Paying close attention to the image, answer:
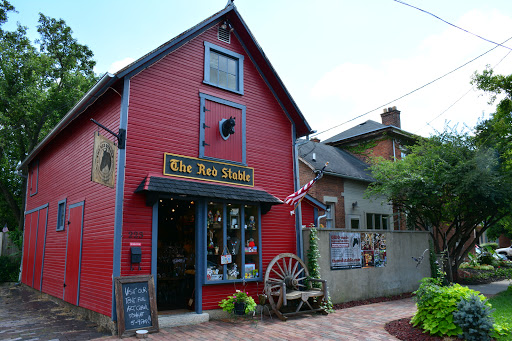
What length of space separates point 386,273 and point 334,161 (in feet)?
28.8

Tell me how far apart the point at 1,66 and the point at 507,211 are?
89.2ft

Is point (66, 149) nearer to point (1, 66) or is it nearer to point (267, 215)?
point (267, 215)

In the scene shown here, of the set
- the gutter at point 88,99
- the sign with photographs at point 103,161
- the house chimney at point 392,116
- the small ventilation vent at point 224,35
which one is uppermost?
the house chimney at point 392,116

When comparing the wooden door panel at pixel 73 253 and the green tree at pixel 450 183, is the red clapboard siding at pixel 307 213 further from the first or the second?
the wooden door panel at pixel 73 253

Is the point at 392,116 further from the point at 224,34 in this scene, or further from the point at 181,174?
the point at 181,174

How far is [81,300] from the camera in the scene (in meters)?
9.53

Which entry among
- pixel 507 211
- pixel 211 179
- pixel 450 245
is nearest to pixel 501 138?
pixel 507 211

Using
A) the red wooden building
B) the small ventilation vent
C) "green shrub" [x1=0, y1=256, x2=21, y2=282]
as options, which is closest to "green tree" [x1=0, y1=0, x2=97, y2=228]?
"green shrub" [x1=0, y1=256, x2=21, y2=282]

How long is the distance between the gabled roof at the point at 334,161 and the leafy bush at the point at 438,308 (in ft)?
34.7

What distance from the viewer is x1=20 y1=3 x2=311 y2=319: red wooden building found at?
840cm

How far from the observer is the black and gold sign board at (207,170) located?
358 inches

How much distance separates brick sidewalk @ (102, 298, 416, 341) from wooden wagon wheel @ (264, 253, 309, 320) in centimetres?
56

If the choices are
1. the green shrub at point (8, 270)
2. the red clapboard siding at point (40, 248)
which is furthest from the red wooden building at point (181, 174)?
the green shrub at point (8, 270)

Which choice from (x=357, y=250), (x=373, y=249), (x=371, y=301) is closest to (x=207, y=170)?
(x=357, y=250)
